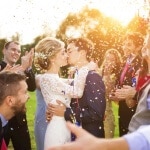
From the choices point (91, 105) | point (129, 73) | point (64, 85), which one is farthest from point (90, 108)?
point (129, 73)

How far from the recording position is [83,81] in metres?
4.50

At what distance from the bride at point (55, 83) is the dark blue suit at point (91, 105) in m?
0.07

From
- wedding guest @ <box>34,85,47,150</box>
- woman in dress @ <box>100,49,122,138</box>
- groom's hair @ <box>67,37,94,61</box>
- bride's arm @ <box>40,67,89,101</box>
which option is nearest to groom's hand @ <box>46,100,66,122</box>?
bride's arm @ <box>40,67,89,101</box>

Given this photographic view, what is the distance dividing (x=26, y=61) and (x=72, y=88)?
2.49 ft

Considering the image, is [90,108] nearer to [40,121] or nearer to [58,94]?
[58,94]

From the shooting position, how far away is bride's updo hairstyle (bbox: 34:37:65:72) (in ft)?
15.8

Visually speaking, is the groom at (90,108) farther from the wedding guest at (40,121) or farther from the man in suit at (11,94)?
the man in suit at (11,94)

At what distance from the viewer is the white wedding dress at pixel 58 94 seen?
454 cm

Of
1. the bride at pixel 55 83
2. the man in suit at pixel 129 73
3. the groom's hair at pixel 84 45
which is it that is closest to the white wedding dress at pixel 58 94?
the bride at pixel 55 83

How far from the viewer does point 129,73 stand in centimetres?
496

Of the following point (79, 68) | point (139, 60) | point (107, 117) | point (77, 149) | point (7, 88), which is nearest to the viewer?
point (77, 149)

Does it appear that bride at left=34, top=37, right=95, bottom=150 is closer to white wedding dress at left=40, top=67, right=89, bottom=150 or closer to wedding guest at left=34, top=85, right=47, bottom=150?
white wedding dress at left=40, top=67, right=89, bottom=150

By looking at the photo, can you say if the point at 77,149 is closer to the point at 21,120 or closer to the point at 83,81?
the point at 83,81

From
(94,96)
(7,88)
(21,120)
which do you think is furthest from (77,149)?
(21,120)
